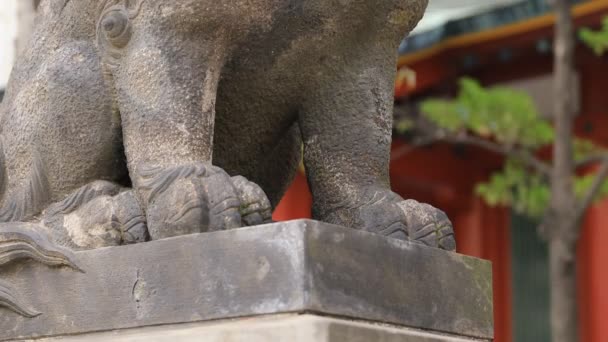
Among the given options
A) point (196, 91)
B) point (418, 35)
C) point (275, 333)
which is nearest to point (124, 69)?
point (196, 91)

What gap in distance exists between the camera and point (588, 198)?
5.83m

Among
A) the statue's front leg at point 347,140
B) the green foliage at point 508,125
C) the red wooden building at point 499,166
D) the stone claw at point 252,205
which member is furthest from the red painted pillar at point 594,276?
the stone claw at point 252,205

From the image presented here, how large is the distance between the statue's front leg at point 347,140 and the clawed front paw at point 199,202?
0.26 m

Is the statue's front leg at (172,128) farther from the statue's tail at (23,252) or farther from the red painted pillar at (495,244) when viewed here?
the red painted pillar at (495,244)

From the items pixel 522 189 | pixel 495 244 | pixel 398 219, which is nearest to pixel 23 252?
pixel 398 219

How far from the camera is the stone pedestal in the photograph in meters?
1.90

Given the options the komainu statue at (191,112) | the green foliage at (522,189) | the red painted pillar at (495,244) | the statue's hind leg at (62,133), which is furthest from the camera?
the red painted pillar at (495,244)

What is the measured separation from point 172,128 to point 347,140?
36 cm

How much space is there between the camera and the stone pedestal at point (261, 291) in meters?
1.90

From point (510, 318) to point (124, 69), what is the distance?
7.34 m

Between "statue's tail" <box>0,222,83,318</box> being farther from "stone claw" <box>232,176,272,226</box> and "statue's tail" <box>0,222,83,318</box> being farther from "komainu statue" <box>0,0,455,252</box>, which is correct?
"stone claw" <box>232,176,272,226</box>

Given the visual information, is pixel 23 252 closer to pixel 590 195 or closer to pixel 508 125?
pixel 590 195

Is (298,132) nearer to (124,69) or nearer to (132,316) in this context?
(124,69)

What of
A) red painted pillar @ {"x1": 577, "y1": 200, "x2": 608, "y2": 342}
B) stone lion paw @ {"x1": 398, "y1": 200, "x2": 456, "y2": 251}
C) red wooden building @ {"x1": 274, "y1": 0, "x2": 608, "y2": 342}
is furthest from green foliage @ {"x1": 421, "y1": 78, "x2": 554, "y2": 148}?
stone lion paw @ {"x1": 398, "y1": 200, "x2": 456, "y2": 251}
